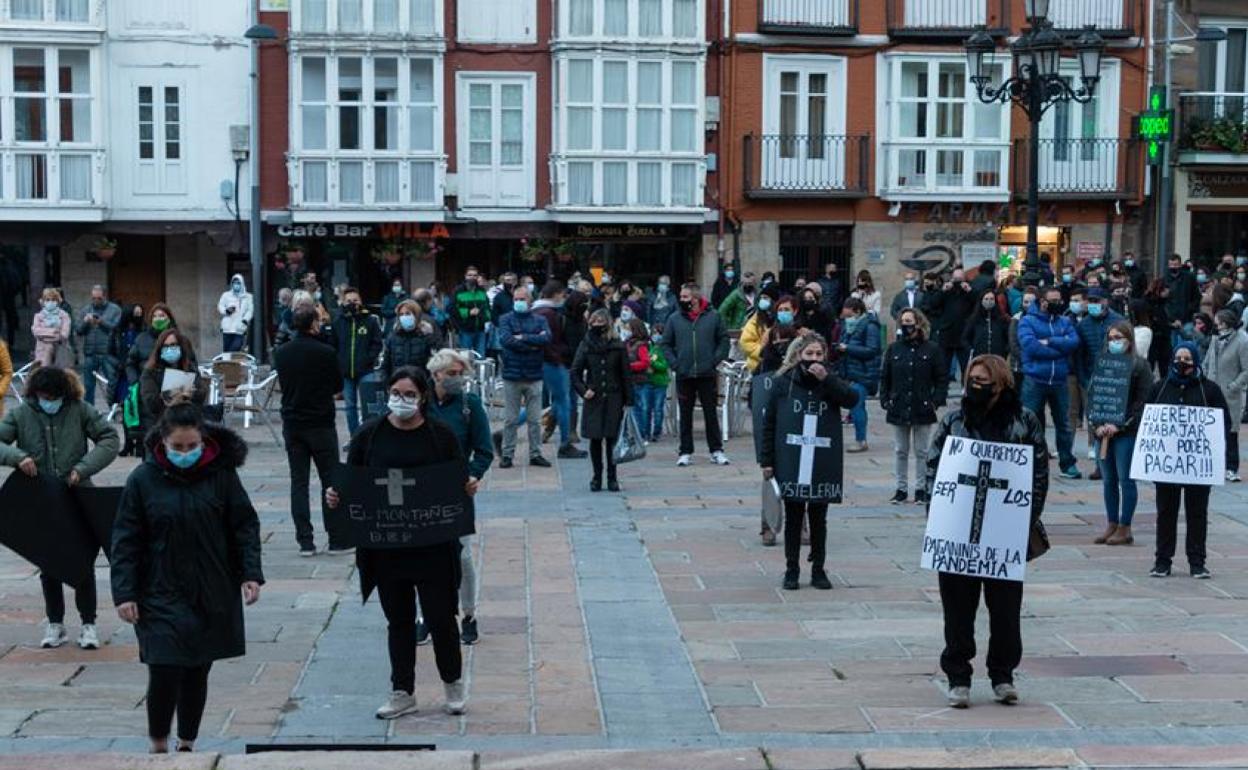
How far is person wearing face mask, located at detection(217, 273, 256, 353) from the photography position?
96.6ft

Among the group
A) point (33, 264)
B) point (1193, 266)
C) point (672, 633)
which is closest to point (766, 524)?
point (672, 633)

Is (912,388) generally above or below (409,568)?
above

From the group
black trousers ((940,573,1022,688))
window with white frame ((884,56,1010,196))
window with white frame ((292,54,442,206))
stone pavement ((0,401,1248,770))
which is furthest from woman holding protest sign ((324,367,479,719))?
window with white frame ((884,56,1010,196))

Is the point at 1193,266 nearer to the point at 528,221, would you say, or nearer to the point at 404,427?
the point at 528,221

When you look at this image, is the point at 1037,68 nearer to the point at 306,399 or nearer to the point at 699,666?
the point at 306,399

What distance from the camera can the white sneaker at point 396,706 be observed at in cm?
877

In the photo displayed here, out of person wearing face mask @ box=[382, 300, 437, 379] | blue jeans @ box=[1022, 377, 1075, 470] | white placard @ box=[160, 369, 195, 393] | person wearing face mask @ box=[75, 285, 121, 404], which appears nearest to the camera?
white placard @ box=[160, 369, 195, 393]

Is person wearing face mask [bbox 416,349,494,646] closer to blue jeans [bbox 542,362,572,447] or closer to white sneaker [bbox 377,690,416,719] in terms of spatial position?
white sneaker [bbox 377,690,416,719]

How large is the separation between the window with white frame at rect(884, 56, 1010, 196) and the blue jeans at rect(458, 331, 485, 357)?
10.3 m

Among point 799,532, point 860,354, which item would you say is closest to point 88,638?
point 799,532

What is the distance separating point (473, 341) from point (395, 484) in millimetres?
17937

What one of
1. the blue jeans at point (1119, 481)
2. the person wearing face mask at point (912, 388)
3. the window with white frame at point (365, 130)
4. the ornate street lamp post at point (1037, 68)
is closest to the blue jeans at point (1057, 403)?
the person wearing face mask at point (912, 388)

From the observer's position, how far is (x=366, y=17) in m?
32.5

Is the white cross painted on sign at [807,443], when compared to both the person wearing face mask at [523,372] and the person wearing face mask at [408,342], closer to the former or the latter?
the person wearing face mask at [408,342]
